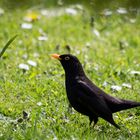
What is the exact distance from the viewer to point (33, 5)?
12.0m

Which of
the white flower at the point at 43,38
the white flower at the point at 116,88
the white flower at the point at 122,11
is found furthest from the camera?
the white flower at the point at 122,11

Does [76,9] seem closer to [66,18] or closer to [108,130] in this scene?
[66,18]

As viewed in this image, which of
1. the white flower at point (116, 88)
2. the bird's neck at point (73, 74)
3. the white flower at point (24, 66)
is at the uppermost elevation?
the bird's neck at point (73, 74)

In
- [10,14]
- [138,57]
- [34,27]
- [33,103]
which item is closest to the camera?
[33,103]

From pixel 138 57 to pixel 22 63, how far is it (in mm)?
2035

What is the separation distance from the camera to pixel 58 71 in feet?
27.6

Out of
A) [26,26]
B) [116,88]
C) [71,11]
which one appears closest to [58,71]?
[116,88]

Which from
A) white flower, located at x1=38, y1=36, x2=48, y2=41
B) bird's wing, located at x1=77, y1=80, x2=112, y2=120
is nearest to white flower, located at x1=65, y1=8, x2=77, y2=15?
white flower, located at x1=38, y1=36, x2=48, y2=41

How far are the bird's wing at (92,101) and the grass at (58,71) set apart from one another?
21 centimetres

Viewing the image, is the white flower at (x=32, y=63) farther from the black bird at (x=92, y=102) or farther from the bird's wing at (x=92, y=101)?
the bird's wing at (x=92, y=101)

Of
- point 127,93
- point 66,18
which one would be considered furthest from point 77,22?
point 127,93

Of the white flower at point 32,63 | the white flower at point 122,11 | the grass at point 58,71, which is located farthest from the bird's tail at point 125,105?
the white flower at point 122,11

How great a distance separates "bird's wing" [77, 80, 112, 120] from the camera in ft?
19.6

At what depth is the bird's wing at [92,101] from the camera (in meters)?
5.98
